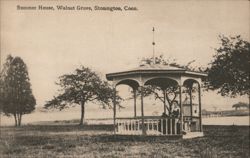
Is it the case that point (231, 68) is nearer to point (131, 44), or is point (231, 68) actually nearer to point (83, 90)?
point (131, 44)

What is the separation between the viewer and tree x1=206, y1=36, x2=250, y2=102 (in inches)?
619

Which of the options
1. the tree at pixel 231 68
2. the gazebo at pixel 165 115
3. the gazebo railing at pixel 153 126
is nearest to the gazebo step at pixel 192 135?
the gazebo at pixel 165 115

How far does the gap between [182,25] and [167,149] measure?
4179 mm

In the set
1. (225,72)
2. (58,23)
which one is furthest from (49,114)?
(58,23)

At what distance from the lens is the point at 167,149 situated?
10055 millimetres

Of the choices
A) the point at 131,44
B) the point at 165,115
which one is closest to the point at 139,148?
the point at 165,115

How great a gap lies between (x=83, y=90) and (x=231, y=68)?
1458cm

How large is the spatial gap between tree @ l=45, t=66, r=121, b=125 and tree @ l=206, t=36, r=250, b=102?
Result: 38.8ft

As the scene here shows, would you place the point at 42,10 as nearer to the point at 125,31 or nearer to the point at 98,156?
the point at 125,31

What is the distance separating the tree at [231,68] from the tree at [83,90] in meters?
11.8

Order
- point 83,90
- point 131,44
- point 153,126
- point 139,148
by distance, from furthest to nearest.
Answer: point 83,90
point 153,126
point 131,44
point 139,148

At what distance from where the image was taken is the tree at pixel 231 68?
619 inches

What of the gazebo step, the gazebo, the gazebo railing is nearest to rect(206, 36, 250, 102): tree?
the gazebo

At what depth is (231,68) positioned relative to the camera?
1664 cm
